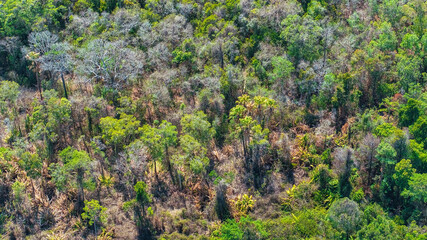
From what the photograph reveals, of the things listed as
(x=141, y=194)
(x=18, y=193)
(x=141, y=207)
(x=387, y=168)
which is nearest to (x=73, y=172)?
(x=18, y=193)

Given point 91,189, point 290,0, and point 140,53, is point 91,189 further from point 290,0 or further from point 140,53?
point 290,0

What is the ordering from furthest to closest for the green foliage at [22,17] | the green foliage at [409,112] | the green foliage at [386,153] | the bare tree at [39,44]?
the green foliage at [22,17] → the bare tree at [39,44] → the green foliage at [409,112] → the green foliage at [386,153]

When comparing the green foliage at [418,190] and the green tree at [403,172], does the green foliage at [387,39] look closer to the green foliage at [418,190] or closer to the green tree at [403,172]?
the green tree at [403,172]

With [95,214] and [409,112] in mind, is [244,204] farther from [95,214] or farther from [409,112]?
[409,112]

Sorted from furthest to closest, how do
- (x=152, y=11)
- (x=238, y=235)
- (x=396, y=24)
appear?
(x=152, y=11), (x=396, y=24), (x=238, y=235)

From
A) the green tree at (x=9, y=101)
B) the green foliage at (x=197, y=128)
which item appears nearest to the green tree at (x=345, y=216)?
the green foliage at (x=197, y=128)

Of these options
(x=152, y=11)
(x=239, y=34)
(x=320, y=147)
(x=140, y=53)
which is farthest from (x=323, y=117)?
(x=152, y=11)

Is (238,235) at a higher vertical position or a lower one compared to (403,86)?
lower

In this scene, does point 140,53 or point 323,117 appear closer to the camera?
point 323,117

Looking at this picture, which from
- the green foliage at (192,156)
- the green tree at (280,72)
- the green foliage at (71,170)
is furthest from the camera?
the green tree at (280,72)
